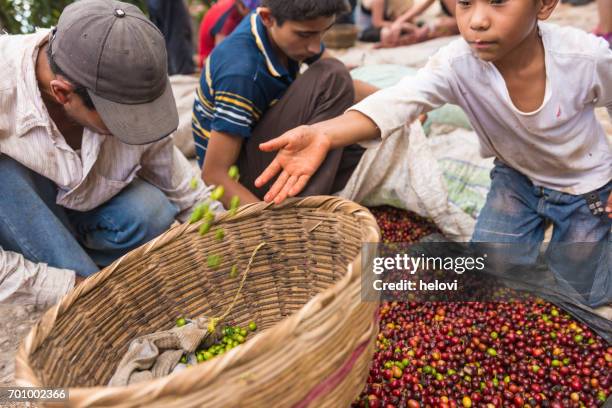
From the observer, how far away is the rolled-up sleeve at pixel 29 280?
6.91ft

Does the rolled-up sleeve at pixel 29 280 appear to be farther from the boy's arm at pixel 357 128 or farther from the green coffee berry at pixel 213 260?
the boy's arm at pixel 357 128

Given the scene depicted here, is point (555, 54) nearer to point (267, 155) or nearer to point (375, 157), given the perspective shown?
point (375, 157)

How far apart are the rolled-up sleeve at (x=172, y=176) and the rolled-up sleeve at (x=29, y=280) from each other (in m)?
0.71

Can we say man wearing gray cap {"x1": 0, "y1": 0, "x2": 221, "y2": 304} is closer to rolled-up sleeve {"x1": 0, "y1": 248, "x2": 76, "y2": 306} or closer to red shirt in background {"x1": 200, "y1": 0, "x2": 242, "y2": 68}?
rolled-up sleeve {"x1": 0, "y1": 248, "x2": 76, "y2": 306}

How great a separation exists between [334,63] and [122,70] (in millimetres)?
1401

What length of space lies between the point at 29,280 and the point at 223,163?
105cm

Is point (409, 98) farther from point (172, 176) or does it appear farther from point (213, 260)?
point (172, 176)

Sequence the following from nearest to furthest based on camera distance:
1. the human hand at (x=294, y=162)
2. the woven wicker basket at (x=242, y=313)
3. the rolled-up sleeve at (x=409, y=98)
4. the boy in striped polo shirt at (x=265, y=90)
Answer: the woven wicker basket at (x=242, y=313), the human hand at (x=294, y=162), the rolled-up sleeve at (x=409, y=98), the boy in striped polo shirt at (x=265, y=90)

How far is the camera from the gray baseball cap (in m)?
1.82

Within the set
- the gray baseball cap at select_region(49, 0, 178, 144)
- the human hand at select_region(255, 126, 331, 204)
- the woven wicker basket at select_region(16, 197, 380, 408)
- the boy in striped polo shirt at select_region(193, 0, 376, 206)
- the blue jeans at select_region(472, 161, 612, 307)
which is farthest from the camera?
the boy in striped polo shirt at select_region(193, 0, 376, 206)

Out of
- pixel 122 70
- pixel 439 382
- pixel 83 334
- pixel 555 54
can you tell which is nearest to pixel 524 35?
pixel 555 54

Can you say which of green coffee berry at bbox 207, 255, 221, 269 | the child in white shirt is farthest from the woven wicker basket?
the child in white shirt

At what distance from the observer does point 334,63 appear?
2.95 m

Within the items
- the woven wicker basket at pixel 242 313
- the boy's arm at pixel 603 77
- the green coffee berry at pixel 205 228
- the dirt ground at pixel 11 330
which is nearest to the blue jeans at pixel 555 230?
the boy's arm at pixel 603 77
